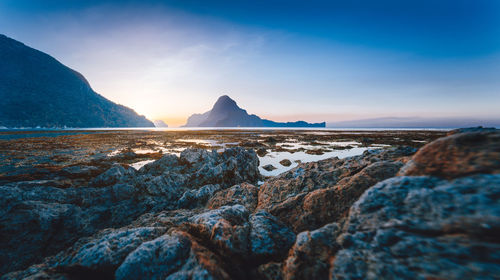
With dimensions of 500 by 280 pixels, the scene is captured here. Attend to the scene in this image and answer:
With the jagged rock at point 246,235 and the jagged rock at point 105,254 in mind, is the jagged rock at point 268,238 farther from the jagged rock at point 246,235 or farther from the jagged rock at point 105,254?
the jagged rock at point 105,254

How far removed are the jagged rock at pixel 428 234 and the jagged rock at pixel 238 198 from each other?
4688 mm

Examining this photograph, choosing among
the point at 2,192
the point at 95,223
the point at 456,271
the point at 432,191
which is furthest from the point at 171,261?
the point at 2,192

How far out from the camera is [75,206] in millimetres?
6355

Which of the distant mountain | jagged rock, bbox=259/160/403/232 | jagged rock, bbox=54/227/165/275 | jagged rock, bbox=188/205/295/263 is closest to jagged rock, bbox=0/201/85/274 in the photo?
jagged rock, bbox=54/227/165/275

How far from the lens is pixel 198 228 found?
410 cm

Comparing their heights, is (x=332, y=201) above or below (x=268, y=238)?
above

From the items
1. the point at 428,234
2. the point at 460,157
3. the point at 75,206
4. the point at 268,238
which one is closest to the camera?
the point at 428,234

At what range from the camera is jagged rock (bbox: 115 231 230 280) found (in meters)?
2.82

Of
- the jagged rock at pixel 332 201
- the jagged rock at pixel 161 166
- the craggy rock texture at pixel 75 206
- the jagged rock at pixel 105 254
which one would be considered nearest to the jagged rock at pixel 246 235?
the jagged rock at pixel 332 201

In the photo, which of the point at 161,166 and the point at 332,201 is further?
the point at 161,166

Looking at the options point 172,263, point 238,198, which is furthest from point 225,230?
point 238,198

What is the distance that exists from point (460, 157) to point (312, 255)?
9.72 feet

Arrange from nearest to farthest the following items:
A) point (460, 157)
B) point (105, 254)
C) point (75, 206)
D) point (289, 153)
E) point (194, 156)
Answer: point (460, 157) < point (105, 254) < point (75, 206) < point (194, 156) < point (289, 153)

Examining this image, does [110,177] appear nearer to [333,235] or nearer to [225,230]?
[225,230]
